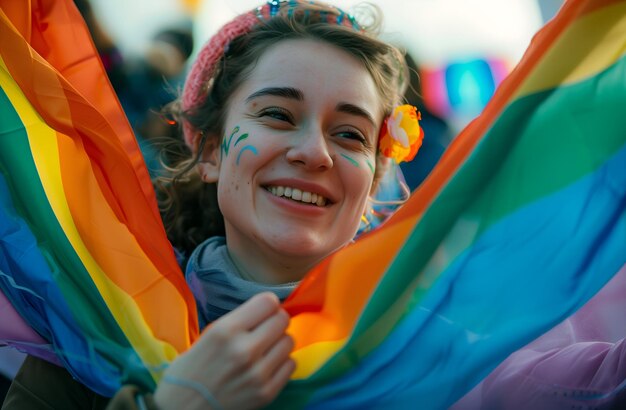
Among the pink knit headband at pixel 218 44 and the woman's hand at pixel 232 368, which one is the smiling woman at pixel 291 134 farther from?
the woman's hand at pixel 232 368

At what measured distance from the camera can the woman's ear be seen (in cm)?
178

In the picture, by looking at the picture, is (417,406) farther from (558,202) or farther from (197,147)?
(197,147)

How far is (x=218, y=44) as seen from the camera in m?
1.85

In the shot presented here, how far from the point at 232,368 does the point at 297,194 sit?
22.4 inches

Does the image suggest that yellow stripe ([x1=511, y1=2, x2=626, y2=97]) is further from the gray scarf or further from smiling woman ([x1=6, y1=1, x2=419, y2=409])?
the gray scarf

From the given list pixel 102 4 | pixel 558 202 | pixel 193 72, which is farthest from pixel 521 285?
pixel 102 4

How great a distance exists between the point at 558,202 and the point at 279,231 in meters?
0.61

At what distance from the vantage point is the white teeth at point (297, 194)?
4.87ft

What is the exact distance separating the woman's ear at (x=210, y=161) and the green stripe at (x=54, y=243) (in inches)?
19.2

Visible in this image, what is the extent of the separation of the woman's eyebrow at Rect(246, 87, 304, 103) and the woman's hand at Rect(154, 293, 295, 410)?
0.63 m

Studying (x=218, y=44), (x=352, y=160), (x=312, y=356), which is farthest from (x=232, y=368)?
(x=218, y=44)

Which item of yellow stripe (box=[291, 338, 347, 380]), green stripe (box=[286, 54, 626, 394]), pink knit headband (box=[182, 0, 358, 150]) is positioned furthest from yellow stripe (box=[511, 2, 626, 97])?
pink knit headband (box=[182, 0, 358, 150])

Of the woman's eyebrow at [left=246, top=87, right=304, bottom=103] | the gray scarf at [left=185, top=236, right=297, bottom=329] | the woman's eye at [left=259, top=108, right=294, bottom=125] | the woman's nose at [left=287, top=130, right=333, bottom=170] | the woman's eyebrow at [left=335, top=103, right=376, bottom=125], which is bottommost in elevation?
the gray scarf at [left=185, top=236, right=297, bottom=329]

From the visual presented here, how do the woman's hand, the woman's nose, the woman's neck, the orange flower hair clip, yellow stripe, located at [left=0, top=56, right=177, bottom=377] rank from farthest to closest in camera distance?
the orange flower hair clip → the woman's neck → the woman's nose → yellow stripe, located at [left=0, top=56, right=177, bottom=377] → the woman's hand
